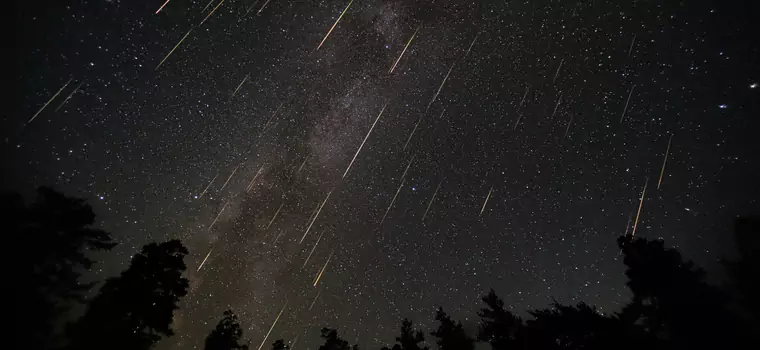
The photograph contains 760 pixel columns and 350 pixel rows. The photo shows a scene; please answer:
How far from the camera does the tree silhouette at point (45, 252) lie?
35.7ft

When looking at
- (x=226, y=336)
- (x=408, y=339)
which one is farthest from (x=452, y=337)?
(x=226, y=336)

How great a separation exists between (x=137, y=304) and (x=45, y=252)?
3.71 metres

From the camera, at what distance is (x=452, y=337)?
58.3ft

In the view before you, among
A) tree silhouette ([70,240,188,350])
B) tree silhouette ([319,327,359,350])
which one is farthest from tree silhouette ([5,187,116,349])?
tree silhouette ([319,327,359,350])

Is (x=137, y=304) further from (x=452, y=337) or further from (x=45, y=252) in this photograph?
(x=452, y=337)

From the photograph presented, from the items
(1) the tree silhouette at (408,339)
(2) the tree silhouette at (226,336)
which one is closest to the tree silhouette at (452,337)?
(1) the tree silhouette at (408,339)

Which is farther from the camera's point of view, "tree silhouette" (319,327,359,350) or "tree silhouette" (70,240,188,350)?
"tree silhouette" (319,327,359,350)

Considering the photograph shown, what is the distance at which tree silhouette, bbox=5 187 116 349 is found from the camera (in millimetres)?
10883

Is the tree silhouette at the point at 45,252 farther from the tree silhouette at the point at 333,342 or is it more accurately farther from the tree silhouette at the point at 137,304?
the tree silhouette at the point at 333,342

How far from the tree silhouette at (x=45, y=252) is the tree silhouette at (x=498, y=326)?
17.5 metres

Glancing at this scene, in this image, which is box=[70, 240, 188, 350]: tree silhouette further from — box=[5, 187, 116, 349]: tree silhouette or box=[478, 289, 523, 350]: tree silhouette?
box=[478, 289, 523, 350]: tree silhouette

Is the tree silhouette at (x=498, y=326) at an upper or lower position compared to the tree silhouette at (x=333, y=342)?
upper

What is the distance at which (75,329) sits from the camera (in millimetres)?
12281

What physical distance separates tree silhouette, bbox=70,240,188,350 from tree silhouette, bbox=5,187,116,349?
0.85 m
